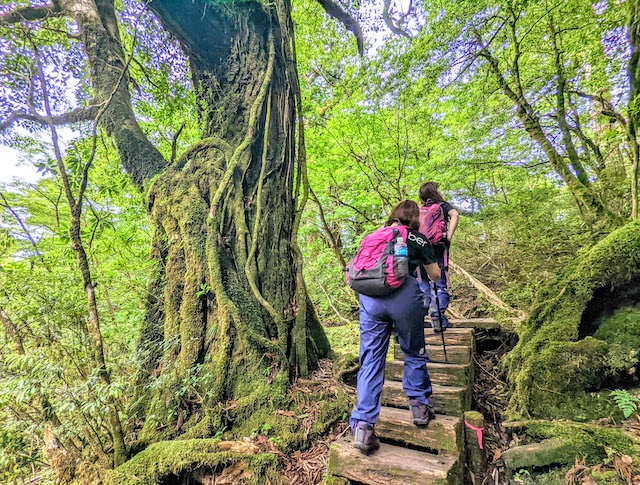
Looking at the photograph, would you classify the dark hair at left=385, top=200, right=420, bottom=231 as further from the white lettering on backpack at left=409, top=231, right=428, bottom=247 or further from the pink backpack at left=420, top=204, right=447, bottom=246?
the pink backpack at left=420, top=204, right=447, bottom=246

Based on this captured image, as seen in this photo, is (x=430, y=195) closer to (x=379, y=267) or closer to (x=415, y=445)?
(x=379, y=267)

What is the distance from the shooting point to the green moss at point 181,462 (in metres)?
2.39

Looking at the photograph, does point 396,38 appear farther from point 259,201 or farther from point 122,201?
point 122,201

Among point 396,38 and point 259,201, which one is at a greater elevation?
point 396,38

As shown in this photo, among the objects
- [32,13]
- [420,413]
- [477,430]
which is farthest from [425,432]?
[32,13]

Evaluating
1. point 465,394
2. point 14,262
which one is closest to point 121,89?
point 14,262

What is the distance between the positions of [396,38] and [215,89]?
12.7ft

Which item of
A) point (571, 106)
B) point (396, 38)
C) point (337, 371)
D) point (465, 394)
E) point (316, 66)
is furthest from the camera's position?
point (316, 66)

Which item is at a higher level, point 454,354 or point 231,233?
point 231,233

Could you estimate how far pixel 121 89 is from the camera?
4.40 m

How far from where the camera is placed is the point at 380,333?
2.26 meters

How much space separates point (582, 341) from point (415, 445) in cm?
171

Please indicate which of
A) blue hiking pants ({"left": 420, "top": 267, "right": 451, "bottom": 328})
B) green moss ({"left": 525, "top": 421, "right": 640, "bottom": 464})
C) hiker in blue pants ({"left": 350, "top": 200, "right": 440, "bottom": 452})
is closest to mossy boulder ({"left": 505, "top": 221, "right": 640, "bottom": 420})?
green moss ({"left": 525, "top": 421, "right": 640, "bottom": 464})

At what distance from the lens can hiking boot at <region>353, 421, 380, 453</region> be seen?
213cm
